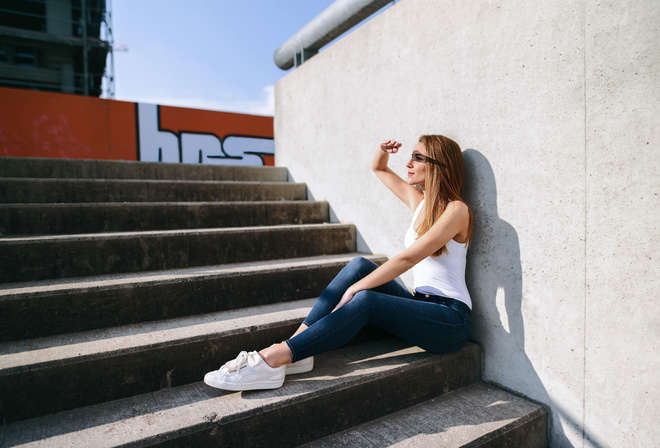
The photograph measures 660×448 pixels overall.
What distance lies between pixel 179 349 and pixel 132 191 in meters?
1.82

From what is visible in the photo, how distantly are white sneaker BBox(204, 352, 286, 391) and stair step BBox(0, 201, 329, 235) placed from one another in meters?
1.53

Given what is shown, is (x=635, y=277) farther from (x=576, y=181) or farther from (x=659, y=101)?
(x=659, y=101)

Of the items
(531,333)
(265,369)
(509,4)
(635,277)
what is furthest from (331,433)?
(509,4)

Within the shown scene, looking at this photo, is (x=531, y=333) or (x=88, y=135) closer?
(x=531, y=333)

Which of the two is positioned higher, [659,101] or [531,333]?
[659,101]

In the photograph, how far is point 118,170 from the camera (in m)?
3.38

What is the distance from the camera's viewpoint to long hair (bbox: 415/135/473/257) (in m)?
2.04

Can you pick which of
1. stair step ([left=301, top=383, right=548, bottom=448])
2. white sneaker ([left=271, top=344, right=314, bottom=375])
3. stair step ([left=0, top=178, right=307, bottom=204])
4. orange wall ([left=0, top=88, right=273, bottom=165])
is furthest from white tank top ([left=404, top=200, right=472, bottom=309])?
orange wall ([left=0, top=88, right=273, bottom=165])

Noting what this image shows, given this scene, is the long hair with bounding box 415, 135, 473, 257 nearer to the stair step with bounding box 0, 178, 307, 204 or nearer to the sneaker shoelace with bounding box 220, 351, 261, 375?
the sneaker shoelace with bounding box 220, 351, 261, 375

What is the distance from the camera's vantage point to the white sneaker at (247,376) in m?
1.61

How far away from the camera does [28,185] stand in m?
2.69

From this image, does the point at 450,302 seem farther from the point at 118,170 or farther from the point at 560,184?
the point at 118,170

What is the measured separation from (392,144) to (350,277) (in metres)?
1.00

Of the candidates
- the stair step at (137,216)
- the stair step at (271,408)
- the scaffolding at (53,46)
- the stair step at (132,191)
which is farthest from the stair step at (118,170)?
the scaffolding at (53,46)
